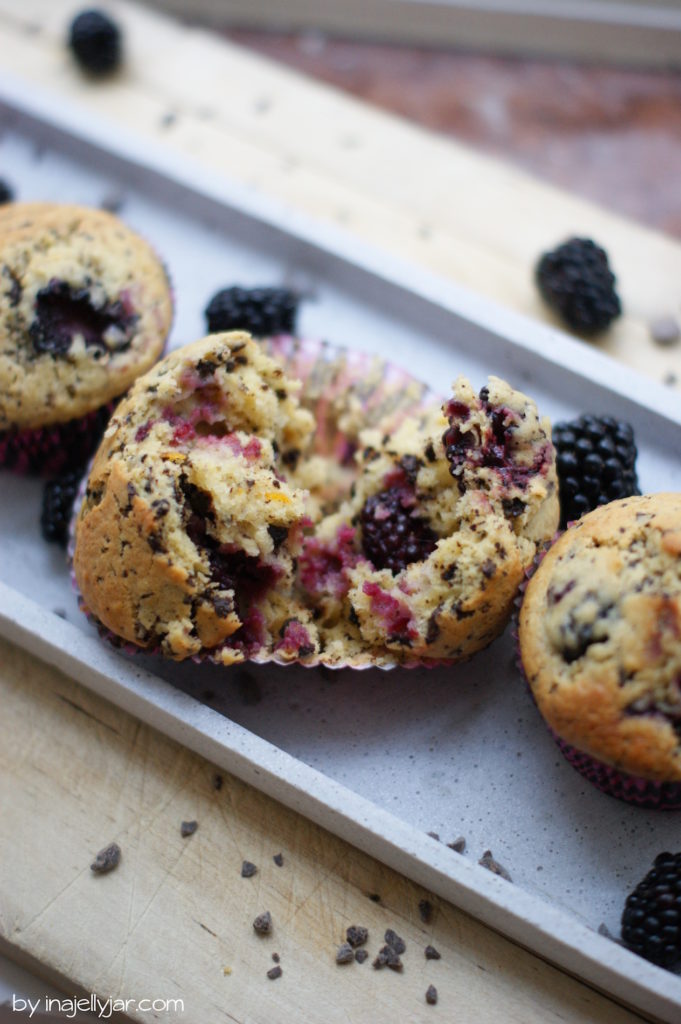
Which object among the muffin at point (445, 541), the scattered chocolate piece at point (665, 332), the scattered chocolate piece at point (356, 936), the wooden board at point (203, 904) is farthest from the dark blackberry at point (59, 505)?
the scattered chocolate piece at point (665, 332)

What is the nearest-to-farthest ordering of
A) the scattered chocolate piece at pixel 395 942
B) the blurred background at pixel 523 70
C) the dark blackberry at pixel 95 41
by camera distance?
the scattered chocolate piece at pixel 395 942
the dark blackberry at pixel 95 41
the blurred background at pixel 523 70

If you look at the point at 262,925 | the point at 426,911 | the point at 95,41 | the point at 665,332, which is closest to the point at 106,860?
the point at 262,925

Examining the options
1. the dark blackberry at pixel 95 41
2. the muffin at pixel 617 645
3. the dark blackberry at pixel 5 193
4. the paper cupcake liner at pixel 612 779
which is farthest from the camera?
the dark blackberry at pixel 95 41

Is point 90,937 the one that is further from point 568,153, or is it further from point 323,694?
point 568,153

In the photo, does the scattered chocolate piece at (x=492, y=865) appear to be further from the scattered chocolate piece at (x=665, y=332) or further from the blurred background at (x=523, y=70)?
the blurred background at (x=523, y=70)

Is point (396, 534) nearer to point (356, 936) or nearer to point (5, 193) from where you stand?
point (356, 936)

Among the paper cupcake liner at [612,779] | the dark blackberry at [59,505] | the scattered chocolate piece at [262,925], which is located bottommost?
the scattered chocolate piece at [262,925]

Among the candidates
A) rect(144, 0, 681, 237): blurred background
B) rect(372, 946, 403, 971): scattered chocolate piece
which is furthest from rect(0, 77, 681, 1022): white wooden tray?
rect(144, 0, 681, 237): blurred background
